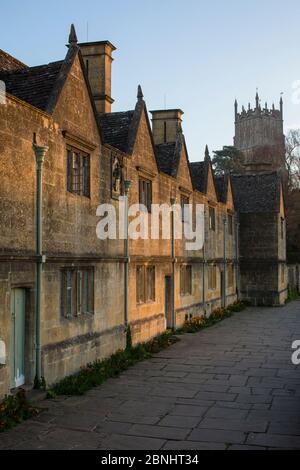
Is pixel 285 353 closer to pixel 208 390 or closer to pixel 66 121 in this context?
pixel 208 390

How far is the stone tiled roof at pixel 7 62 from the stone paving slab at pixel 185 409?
901 cm

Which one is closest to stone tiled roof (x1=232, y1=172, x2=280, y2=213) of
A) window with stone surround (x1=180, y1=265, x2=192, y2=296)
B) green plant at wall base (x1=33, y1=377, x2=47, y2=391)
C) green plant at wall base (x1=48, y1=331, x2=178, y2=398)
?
window with stone surround (x1=180, y1=265, x2=192, y2=296)

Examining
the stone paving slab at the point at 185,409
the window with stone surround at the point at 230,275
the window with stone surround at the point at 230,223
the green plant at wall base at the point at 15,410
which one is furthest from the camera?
the window with stone surround at the point at 230,223

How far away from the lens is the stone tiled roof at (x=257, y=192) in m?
34.7

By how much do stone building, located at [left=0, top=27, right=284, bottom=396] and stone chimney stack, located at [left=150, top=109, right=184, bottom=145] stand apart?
16.5ft

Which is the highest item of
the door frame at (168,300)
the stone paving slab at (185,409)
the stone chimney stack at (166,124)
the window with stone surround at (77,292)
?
the stone chimney stack at (166,124)

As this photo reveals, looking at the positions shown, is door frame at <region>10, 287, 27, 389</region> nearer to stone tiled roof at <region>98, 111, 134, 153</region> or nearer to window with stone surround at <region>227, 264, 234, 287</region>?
stone tiled roof at <region>98, 111, 134, 153</region>

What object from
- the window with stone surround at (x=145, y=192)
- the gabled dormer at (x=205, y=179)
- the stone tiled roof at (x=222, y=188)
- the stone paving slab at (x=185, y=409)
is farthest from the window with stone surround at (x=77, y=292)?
the stone tiled roof at (x=222, y=188)

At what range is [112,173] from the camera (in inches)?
587

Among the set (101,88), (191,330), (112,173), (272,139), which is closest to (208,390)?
(112,173)

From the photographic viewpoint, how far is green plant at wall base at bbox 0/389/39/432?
875cm

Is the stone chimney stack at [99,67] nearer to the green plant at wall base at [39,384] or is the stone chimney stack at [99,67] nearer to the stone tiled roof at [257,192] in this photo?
the green plant at wall base at [39,384]

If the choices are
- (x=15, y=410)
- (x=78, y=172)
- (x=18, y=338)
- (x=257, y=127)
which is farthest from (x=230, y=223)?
(x=257, y=127)

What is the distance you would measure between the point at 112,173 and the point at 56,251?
3977mm
